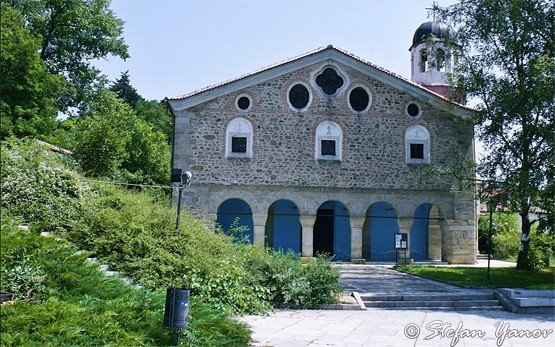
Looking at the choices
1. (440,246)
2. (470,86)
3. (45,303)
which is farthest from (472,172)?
(45,303)

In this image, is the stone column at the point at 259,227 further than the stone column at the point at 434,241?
No

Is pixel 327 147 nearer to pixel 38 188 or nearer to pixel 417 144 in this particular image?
pixel 417 144

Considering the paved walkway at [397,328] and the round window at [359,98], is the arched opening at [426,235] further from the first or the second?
the paved walkway at [397,328]

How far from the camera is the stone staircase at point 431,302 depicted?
12.6 m

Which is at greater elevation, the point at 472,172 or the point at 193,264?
the point at 472,172

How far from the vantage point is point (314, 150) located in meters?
22.3

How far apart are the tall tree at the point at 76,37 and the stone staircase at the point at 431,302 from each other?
77.5ft

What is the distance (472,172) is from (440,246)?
640 cm

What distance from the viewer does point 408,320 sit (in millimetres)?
10648

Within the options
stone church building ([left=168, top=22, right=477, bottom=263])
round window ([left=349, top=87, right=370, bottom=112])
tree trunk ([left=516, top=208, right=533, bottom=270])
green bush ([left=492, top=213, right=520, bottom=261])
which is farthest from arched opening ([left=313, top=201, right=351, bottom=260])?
green bush ([left=492, top=213, right=520, bottom=261])

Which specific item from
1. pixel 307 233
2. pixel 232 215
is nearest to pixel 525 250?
pixel 307 233

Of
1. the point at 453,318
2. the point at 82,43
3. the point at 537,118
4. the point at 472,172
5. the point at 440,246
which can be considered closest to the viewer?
the point at 453,318

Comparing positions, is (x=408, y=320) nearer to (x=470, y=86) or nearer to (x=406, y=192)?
(x=470, y=86)

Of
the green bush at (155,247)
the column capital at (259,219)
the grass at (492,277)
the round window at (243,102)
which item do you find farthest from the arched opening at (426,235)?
the green bush at (155,247)
